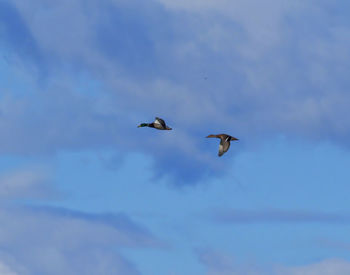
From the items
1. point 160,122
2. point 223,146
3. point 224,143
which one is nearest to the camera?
point 223,146

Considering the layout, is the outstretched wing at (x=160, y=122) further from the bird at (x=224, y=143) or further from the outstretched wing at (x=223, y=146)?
the outstretched wing at (x=223, y=146)

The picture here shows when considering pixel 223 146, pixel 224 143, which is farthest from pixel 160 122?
pixel 223 146

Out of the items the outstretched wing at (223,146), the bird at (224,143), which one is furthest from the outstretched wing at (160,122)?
the outstretched wing at (223,146)

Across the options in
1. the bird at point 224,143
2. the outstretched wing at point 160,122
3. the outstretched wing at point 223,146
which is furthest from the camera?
the outstretched wing at point 160,122

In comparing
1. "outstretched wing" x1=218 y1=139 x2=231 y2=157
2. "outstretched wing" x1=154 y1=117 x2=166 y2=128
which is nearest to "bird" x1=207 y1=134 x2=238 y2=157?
"outstretched wing" x1=218 y1=139 x2=231 y2=157

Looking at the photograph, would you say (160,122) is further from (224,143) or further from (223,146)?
(223,146)

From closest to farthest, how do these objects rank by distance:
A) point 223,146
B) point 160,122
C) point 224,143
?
point 223,146, point 224,143, point 160,122

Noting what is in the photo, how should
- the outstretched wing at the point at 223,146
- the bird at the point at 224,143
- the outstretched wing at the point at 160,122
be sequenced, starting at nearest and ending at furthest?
the outstretched wing at the point at 223,146
the bird at the point at 224,143
the outstretched wing at the point at 160,122

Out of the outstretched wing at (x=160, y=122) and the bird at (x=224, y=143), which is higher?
the outstretched wing at (x=160, y=122)

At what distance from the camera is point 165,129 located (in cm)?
19475

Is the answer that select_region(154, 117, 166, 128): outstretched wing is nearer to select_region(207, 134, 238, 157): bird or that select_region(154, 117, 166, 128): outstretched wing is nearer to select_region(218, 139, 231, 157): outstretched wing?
select_region(207, 134, 238, 157): bird

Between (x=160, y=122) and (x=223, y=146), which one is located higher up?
(x=160, y=122)

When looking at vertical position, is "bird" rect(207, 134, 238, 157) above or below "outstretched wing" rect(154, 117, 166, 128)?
below

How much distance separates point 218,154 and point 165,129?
15643 mm
